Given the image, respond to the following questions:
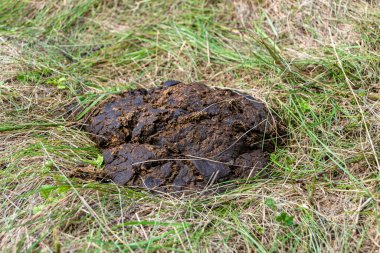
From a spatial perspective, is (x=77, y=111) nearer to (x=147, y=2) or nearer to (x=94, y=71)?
(x=94, y=71)

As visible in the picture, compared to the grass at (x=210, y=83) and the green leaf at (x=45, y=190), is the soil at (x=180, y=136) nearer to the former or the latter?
the grass at (x=210, y=83)

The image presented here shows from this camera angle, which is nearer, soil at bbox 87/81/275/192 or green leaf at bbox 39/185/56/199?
green leaf at bbox 39/185/56/199

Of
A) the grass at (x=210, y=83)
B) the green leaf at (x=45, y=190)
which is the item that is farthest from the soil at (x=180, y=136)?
the green leaf at (x=45, y=190)

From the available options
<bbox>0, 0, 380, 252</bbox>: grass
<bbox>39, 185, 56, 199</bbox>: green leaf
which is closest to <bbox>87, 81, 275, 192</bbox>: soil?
<bbox>0, 0, 380, 252</bbox>: grass

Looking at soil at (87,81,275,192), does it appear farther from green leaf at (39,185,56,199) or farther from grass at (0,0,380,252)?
green leaf at (39,185,56,199)

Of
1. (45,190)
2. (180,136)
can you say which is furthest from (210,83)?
(45,190)

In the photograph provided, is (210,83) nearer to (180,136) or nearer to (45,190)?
(180,136)
